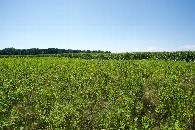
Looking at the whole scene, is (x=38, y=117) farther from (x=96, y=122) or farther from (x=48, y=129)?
(x=96, y=122)

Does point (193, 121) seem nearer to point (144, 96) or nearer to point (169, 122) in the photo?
point (169, 122)

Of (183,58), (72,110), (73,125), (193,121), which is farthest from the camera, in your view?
(183,58)

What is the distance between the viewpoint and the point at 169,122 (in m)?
4.71

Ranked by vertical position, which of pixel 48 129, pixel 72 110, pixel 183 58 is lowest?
pixel 48 129

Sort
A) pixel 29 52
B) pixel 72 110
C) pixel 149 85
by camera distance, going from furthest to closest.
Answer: pixel 29 52 → pixel 149 85 → pixel 72 110

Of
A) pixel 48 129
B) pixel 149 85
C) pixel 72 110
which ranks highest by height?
pixel 149 85

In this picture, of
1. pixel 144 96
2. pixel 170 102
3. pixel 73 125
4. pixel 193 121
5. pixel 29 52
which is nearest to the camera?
pixel 73 125

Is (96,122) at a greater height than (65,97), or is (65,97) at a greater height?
(65,97)

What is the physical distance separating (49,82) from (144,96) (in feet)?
14.8

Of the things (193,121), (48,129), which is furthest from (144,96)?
(48,129)

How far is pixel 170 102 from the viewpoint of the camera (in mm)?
5273

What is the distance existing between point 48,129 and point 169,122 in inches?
163

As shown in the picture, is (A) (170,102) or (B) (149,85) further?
(B) (149,85)

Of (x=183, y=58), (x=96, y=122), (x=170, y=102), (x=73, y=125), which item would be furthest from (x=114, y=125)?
(x=183, y=58)
